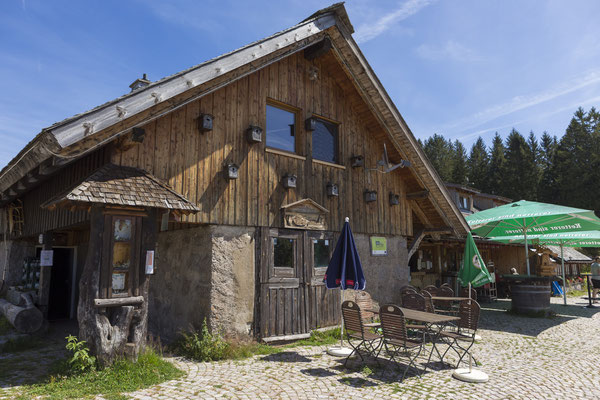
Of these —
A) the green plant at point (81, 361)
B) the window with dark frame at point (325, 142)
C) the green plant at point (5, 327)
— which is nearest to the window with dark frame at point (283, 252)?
the window with dark frame at point (325, 142)

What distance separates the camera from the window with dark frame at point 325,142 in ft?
31.5

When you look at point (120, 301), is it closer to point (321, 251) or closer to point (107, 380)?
point (107, 380)

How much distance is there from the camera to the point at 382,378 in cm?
595

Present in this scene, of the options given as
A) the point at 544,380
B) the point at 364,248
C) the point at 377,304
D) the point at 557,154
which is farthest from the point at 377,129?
the point at 557,154

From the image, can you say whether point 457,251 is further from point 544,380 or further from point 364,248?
point 544,380

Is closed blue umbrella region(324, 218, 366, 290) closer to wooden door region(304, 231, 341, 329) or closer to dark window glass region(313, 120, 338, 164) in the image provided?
wooden door region(304, 231, 341, 329)

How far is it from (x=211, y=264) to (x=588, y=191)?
43.2 m

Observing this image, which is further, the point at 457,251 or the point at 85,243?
Result: the point at 457,251

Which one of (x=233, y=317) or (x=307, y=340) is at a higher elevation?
(x=233, y=317)

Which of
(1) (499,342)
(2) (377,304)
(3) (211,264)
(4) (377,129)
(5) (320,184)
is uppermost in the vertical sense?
(4) (377,129)

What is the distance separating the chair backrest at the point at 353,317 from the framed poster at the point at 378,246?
3.77 m

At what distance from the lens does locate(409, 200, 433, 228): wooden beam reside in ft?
39.2

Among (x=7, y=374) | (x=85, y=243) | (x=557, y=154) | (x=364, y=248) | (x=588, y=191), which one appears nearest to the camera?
(x=7, y=374)

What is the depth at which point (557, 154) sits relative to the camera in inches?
1688
